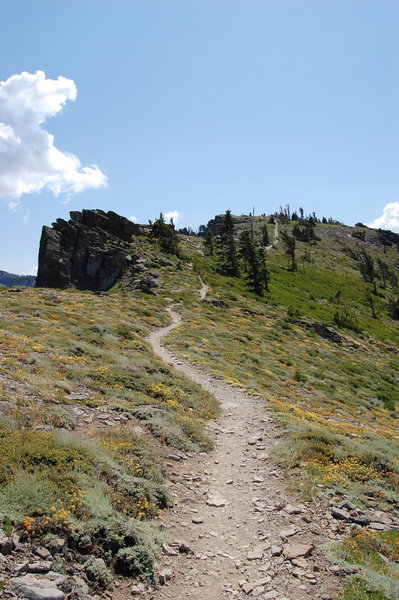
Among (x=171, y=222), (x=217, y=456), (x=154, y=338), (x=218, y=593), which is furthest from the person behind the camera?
(x=171, y=222)

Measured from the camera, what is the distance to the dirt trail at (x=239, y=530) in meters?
6.79

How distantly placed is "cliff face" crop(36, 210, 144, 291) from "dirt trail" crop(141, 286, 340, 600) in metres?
59.1

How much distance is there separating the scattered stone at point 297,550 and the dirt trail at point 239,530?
74 millimetres

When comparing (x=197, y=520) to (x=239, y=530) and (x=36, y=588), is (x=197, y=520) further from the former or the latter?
(x=36, y=588)

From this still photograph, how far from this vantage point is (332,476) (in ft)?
35.1

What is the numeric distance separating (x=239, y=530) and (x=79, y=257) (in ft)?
238

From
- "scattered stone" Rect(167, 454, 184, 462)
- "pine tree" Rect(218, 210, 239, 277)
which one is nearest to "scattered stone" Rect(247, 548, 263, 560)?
"scattered stone" Rect(167, 454, 184, 462)

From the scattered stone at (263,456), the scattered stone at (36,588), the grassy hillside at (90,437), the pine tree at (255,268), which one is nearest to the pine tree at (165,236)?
the pine tree at (255,268)

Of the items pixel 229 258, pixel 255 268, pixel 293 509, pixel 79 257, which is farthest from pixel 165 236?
pixel 293 509

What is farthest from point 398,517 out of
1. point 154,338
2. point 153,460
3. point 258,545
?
point 154,338

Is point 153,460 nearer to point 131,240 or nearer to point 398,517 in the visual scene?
point 398,517

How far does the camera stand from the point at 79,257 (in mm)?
75000

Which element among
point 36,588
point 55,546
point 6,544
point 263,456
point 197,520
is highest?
point 6,544

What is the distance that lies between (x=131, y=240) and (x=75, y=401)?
7566cm
